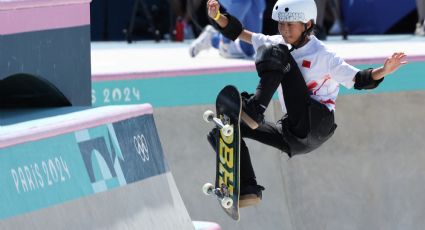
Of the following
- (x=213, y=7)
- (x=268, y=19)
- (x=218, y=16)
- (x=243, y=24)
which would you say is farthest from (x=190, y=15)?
(x=213, y=7)

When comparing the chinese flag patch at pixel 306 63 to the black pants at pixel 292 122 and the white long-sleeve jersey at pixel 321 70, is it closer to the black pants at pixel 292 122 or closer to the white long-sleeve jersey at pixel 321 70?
the white long-sleeve jersey at pixel 321 70

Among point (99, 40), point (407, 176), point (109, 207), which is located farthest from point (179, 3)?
point (109, 207)

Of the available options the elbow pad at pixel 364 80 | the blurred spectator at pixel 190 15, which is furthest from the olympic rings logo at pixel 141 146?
the blurred spectator at pixel 190 15

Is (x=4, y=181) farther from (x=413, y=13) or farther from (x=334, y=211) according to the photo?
(x=413, y=13)

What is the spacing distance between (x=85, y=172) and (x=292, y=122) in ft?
5.40

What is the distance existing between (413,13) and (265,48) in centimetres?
933

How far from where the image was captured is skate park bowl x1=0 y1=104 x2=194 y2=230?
543cm

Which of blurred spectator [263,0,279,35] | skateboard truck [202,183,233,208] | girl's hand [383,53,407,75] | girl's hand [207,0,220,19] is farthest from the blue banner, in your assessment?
blurred spectator [263,0,279,35]

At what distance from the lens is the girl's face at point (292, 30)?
7.01m

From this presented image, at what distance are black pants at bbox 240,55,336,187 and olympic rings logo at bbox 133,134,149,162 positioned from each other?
79 centimetres

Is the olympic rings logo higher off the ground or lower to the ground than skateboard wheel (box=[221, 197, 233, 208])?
higher

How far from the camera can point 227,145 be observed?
7.09 m

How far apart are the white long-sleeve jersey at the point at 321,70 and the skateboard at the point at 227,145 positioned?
0.35 metres

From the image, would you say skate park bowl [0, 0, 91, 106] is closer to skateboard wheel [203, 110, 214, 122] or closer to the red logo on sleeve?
skateboard wheel [203, 110, 214, 122]
